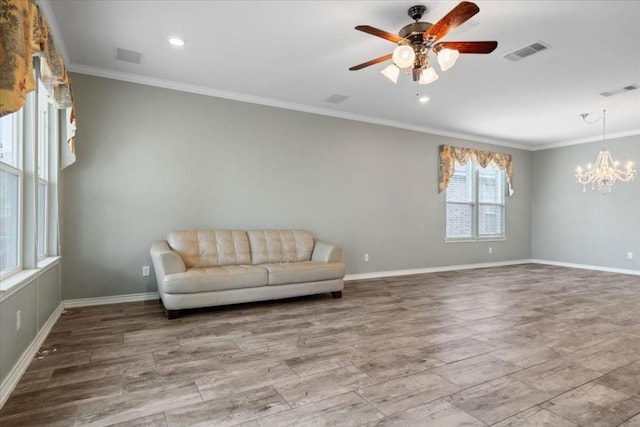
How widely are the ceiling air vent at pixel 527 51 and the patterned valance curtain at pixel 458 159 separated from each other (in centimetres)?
314

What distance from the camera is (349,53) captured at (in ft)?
Answer: 11.6

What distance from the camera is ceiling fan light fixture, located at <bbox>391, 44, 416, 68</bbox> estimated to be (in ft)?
8.50

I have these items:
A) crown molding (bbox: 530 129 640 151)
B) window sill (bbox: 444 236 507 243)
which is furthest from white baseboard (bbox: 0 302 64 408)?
crown molding (bbox: 530 129 640 151)

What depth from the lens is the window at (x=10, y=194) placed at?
94.7 inches

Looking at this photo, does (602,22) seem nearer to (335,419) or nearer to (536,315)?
(536,315)

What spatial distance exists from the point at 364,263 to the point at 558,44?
12.7 ft

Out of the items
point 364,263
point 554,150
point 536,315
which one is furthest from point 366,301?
point 554,150

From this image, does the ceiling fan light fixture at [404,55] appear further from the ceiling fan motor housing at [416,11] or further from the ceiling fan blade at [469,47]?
the ceiling fan motor housing at [416,11]

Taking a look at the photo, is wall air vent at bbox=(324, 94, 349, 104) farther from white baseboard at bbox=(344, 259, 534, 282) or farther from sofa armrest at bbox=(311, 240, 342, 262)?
white baseboard at bbox=(344, 259, 534, 282)

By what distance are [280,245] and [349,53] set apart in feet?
8.40

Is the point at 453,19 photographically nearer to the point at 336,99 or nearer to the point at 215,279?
the point at 336,99

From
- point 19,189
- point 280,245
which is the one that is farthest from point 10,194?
point 280,245

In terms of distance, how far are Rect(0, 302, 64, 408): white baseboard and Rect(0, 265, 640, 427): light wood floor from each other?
59 millimetres

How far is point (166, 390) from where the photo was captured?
2123mm
